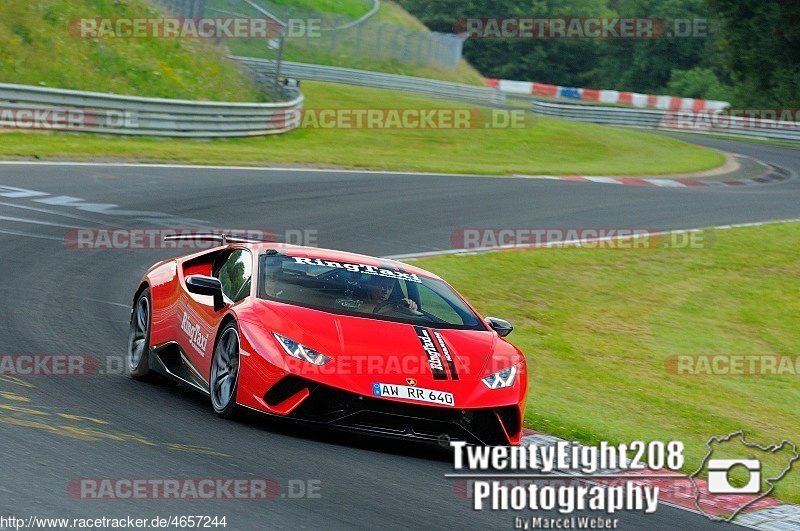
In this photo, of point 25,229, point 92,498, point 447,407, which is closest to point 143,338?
point 447,407

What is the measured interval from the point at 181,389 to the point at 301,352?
2061 millimetres

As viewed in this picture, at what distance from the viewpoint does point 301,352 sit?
7.48m

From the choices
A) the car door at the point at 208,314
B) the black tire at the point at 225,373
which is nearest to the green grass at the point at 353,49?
the car door at the point at 208,314

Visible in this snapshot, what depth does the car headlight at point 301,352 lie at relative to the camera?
743 cm

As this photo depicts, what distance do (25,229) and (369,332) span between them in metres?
8.61

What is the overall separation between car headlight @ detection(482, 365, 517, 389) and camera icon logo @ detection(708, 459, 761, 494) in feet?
4.32

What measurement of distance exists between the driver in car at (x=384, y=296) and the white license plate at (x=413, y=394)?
3.90 feet
